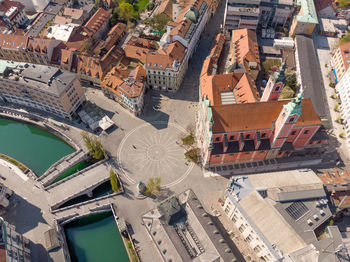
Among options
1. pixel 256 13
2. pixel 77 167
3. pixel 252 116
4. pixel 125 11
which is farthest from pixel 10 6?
pixel 252 116

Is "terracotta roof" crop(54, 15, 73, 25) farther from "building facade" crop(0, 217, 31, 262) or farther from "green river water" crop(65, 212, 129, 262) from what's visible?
"building facade" crop(0, 217, 31, 262)

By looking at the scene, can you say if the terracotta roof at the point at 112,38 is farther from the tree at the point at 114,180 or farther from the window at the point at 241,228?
the window at the point at 241,228

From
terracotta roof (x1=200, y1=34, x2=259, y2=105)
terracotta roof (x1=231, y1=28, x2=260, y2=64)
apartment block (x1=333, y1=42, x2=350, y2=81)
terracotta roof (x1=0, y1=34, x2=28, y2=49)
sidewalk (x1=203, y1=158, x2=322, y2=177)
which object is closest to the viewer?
sidewalk (x1=203, y1=158, x2=322, y2=177)

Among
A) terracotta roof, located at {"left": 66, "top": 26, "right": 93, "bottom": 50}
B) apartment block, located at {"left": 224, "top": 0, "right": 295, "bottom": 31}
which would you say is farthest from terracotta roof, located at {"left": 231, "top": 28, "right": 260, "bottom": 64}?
terracotta roof, located at {"left": 66, "top": 26, "right": 93, "bottom": 50}

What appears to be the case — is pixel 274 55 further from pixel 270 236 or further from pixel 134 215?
pixel 134 215

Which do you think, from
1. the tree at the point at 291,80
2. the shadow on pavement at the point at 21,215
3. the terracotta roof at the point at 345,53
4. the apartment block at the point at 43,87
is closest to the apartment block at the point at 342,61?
the terracotta roof at the point at 345,53

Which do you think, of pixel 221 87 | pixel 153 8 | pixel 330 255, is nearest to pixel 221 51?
pixel 221 87

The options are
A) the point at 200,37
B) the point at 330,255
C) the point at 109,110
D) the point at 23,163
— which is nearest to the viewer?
the point at 330,255
